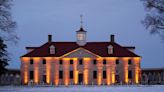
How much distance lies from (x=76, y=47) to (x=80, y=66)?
3.45m

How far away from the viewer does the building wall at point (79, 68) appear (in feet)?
269

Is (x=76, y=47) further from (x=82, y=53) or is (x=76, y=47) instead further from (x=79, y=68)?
(x=79, y=68)

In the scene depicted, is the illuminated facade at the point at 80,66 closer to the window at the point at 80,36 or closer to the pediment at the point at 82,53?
the pediment at the point at 82,53

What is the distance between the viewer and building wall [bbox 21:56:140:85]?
81.9 metres

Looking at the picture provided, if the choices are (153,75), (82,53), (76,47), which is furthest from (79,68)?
(153,75)

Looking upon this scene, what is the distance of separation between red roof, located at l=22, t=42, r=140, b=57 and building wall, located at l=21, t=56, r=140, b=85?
0.67 meters

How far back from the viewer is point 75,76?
8206 cm

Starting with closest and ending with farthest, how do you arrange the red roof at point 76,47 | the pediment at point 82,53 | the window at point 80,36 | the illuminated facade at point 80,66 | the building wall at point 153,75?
the illuminated facade at point 80,66 → the pediment at point 82,53 → the red roof at point 76,47 → the building wall at point 153,75 → the window at point 80,36

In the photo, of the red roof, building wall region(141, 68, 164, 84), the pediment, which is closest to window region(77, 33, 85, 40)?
the red roof

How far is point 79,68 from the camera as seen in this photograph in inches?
3250

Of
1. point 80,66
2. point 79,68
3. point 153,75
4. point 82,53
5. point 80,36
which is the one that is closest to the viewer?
point 82,53

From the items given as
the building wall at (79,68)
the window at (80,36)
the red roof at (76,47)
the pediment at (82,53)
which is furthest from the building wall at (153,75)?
the window at (80,36)

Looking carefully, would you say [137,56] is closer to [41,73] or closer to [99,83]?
[99,83]

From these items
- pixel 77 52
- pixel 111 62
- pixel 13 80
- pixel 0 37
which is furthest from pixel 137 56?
pixel 0 37
